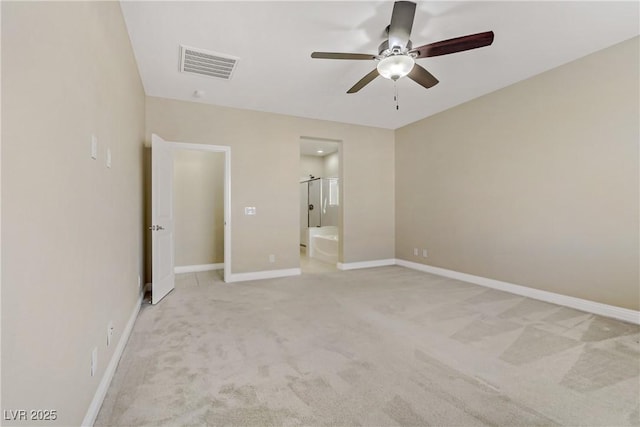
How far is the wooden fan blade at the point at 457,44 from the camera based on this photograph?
2.13 m

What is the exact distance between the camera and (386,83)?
12.1 ft

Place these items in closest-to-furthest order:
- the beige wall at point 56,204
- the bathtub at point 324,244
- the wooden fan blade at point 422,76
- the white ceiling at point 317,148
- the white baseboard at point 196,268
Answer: the beige wall at point 56,204 → the wooden fan blade at point 422,76 → the white baseboard at point 196,268 → the bathtub at point 324,244 → the white ceiling at point 317,148

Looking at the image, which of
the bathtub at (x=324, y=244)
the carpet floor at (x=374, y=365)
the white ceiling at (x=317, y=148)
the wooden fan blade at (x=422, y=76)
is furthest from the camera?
the white ceiling at (x=317, y=148)

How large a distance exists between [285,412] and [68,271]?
1.27 metres

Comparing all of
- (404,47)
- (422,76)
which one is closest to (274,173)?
(422,76)

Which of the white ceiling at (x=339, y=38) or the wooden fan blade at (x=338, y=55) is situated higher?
the white ceiling at (x=339, y=38)

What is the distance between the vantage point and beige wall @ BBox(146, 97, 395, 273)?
4305 mm

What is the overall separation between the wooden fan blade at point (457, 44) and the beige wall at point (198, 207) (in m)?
4.08

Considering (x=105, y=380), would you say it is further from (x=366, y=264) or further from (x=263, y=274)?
(x=366, y=264)

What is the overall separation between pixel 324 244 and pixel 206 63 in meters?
4.29

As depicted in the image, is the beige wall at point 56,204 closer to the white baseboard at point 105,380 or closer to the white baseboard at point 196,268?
the white baseboard at point 105,380

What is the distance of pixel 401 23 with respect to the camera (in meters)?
2.20

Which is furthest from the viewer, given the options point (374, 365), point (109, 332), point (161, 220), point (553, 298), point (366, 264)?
point (366, 264)

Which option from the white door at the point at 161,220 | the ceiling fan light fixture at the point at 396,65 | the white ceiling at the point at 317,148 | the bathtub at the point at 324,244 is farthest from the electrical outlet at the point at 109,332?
the white ceiling at the point at 317,148
